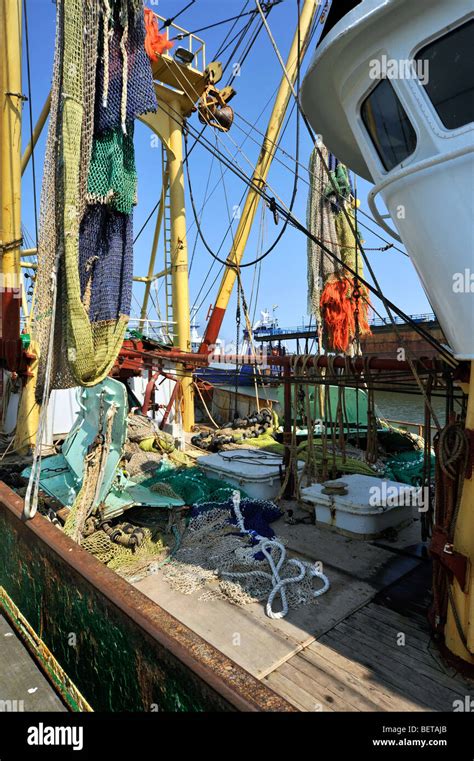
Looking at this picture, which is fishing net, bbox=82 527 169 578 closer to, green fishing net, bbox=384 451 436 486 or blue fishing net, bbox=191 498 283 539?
blue fishing net, bbox=191 498 283 539

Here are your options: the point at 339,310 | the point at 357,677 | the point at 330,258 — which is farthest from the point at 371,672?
Answer: the point at 330,258

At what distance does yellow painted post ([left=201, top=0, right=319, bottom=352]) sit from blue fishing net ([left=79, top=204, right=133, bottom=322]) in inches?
282

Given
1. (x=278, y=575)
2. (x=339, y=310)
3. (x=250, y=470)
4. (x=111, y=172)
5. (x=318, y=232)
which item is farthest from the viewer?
(x=339, y=310)

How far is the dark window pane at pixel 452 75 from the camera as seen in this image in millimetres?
2406

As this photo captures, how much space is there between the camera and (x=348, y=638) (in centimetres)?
→ 332

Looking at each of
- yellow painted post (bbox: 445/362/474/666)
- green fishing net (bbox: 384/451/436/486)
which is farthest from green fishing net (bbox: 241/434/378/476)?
yellow painted post (bbox: 445/362/474/666)

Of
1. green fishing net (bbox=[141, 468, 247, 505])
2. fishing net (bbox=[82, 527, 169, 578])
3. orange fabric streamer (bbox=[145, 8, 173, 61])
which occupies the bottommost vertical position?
fishing net (bbox=[82, 527, 169, 578])

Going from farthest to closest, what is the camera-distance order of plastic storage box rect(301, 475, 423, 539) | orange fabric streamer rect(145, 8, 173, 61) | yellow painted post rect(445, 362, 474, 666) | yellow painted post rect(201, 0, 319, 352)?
yellow painted post rect(201, 0, 319, 352)
orange fabric streamer rect(145, 8, 173, 61)
plastic storage box rect(301, 475, 423, 539)
yellow painted post rect(445, 362, 474, 666)

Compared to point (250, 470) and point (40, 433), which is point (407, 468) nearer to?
point (250, 470)

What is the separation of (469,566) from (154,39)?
41.0ft

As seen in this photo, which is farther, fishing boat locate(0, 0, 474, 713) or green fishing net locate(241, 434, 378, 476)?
green fishing net locate(241, 434, 378, 476)

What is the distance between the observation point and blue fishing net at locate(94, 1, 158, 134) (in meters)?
3.37

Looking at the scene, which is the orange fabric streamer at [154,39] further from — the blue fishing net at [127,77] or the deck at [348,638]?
the deck at [348,638]

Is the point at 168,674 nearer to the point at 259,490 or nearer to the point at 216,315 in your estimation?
the point at 259,490
